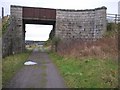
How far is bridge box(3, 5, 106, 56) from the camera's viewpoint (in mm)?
37531

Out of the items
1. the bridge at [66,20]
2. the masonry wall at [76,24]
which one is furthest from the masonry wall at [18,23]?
the masonry wall at [76,24]

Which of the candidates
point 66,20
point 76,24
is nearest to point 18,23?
point 66,20

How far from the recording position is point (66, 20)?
39.0 meters

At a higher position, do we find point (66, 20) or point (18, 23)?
point (66, 20)

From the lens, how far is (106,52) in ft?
67.7

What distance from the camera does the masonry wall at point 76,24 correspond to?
127 feet

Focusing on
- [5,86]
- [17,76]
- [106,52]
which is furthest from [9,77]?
[106,52]

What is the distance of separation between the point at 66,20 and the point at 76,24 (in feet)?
4.94

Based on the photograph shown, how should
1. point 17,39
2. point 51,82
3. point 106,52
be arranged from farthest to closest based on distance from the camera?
point 17,39
point 106,52
point 51,82

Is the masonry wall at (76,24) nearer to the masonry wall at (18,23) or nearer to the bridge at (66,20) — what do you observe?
the bridge at (66,20)

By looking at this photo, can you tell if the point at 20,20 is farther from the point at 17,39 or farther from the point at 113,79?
the point at 113,79

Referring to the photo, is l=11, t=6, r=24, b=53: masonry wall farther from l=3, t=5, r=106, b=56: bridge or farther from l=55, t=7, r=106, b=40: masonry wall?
l=55, t=7, r=106, b=40: masonry wall

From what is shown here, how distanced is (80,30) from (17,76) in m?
25.3

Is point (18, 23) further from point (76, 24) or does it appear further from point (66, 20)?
point (76, 24)
